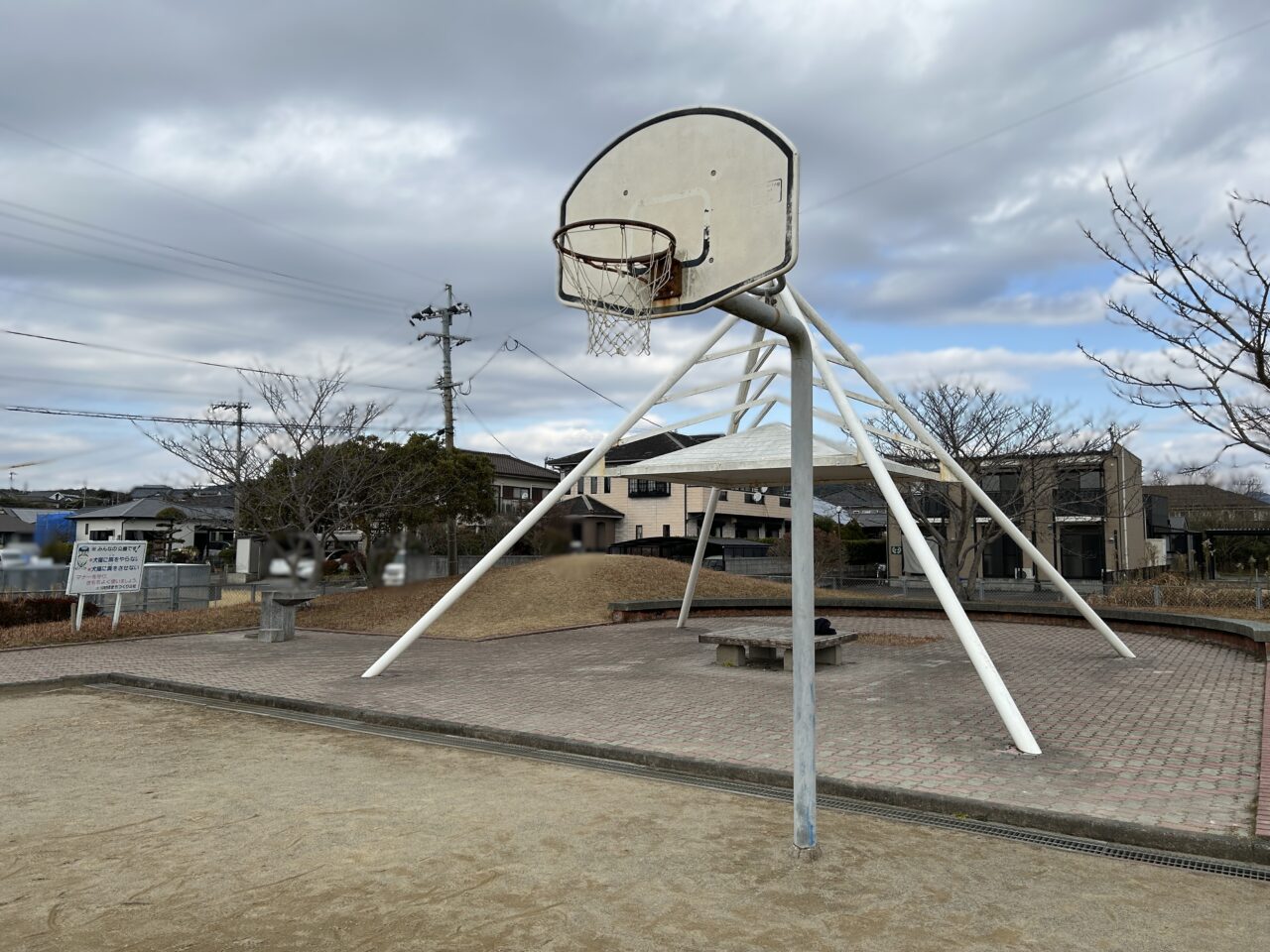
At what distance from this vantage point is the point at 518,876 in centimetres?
455

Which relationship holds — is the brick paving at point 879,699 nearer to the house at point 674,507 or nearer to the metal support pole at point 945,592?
the metal support pole at point 945,592

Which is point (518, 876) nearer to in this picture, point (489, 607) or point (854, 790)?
point (854, 790)

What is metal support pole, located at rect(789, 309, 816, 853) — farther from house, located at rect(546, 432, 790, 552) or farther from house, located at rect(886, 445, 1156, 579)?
house, located at rect(546, 432, 790, 552)

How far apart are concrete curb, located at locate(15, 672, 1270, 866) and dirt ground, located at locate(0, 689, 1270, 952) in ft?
1.38

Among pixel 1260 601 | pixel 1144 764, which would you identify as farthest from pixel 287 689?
pixel 1260 601

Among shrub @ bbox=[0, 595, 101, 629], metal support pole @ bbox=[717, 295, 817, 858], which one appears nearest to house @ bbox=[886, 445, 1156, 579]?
shrub @ bbox=[0, 595, 101, 629]

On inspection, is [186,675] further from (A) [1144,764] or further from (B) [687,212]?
(A) [1144,764]

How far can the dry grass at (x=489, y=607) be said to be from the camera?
1688cm

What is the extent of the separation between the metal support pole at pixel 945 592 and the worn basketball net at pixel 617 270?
3.82 meters

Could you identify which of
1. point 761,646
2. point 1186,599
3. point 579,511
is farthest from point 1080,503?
point 579,511

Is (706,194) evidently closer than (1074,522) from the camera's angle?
Yes

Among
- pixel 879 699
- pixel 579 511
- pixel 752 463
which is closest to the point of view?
pixel 879 699

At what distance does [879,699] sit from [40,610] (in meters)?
16.7

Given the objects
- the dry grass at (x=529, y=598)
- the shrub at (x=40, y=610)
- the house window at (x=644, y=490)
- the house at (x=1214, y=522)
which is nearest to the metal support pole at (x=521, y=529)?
the dry grass at (x=529, y=598)
